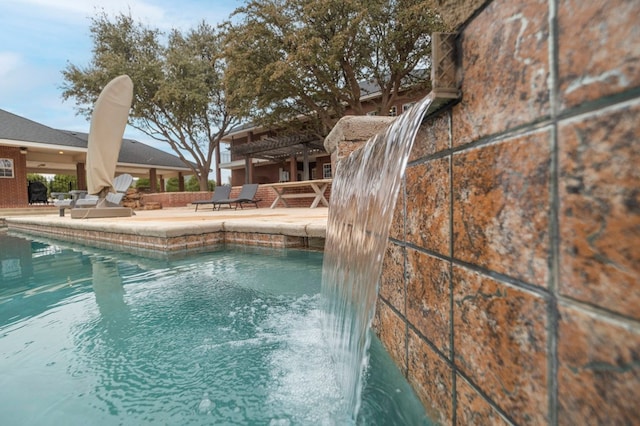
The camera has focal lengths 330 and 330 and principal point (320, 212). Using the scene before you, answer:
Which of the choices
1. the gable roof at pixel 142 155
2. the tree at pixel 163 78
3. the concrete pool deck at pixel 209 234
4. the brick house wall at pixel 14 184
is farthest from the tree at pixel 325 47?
the brick house wall at pixel 14 184

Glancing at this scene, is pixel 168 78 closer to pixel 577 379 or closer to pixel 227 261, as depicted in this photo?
pixel 227 261

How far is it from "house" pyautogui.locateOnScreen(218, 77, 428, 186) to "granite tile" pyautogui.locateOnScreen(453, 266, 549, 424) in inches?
339

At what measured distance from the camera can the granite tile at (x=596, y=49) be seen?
1.46 ft

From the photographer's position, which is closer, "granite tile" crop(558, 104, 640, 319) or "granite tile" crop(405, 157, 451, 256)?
"granite tile" crop(558, 104, 640, 319)

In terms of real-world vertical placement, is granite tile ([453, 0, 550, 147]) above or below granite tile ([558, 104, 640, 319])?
above

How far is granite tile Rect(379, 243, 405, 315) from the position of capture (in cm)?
142

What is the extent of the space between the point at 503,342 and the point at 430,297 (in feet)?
1.26

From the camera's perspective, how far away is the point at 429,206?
111 centimetres

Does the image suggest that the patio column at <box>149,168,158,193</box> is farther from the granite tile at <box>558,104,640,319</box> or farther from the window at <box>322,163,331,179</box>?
the granite tile at <box>558,104,640,319</box>

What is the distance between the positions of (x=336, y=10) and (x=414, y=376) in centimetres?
1156

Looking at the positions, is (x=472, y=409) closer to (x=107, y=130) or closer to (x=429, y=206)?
(x=429, y=206)

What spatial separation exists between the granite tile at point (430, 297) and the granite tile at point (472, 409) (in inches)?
4.1

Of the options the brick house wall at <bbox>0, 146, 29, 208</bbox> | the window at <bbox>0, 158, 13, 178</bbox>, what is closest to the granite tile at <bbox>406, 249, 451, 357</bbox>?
the brick house wall at <bbox>0, 146, 29, 208</bbox>

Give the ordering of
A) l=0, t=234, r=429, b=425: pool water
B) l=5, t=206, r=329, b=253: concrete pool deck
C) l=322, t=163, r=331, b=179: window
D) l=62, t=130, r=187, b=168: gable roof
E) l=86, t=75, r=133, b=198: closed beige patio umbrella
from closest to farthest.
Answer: l=0, t=234, r=429, b=425: pool water
l=5, t=206, r=329, b=253: concrete pool deck
l=86, t=75, r=133, b=198: closed beige patio umbrella
l=322, t=163, r=331, b=179: window
l=62, t=130, r=187, b=168: gable roof
